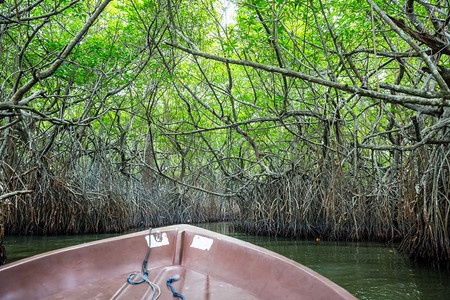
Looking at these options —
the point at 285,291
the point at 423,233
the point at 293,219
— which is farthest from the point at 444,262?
the point at 293,219

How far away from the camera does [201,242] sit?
8.20 feet

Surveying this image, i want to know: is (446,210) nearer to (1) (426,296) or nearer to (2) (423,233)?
(2) (423,233)

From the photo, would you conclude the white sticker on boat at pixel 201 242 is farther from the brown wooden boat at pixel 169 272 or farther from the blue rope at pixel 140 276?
the blue rope at pixel 140 276

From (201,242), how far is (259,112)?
4.21 metres

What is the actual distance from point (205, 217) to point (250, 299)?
27.5 feet

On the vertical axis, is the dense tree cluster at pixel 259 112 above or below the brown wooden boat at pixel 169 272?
above

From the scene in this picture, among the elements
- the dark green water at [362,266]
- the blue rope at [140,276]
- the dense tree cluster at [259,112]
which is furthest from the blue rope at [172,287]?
the dense tree cluster at [259,112]

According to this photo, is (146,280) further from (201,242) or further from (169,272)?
(201,242)

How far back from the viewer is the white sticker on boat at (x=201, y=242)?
245 cm

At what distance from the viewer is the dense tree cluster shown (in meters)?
3.09

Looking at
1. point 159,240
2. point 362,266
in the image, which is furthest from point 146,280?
point 362,266

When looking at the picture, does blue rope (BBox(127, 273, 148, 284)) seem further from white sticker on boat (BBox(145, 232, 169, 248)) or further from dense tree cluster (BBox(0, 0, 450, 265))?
dense tree cluster (BBox(0, 0, 450, 265))

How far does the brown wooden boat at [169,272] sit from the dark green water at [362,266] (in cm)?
109

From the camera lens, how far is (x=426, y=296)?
8.18ft
